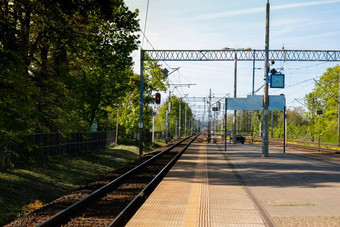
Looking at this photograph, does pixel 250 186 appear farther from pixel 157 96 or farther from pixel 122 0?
pixel 157 96

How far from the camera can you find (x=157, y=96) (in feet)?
109

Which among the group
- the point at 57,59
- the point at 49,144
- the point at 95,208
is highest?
the point at 57,59

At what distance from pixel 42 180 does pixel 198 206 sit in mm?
8431

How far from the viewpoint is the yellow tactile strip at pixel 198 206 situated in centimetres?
779

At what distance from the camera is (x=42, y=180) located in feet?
50.8

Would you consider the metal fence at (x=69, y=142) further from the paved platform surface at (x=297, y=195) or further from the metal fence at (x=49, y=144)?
the paved platform surface at (x=297, y=195)

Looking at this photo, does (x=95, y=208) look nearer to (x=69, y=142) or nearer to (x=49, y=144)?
(x=49, y=144)

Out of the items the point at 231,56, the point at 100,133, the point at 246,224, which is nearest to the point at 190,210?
the point at 246,224

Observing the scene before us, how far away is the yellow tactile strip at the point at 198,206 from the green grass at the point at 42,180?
3892 mm

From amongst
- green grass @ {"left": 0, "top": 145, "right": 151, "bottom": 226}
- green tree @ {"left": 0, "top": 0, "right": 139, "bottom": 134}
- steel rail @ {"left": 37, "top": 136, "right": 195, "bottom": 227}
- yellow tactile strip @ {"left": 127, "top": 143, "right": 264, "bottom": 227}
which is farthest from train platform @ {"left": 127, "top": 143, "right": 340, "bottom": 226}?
green tree @ {"left": 0, "top": 0, "right": 139, "bottom": 134}

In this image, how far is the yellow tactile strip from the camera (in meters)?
7.79

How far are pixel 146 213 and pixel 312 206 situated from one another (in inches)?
161

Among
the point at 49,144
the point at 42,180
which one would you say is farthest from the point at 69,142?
the point at 42,180

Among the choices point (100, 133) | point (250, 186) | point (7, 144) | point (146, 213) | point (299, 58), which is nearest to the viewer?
point (146, 213)
